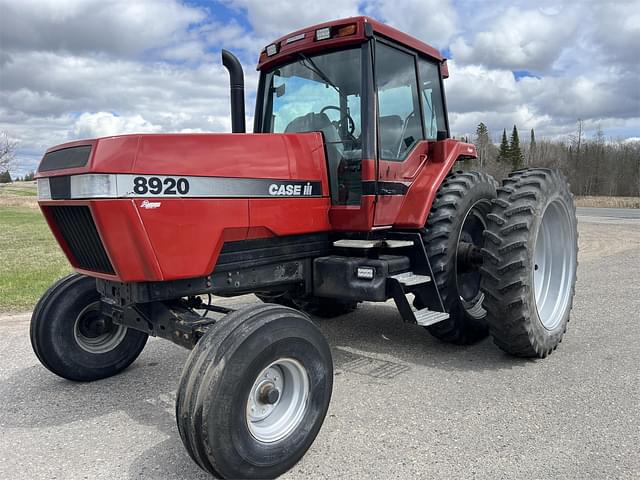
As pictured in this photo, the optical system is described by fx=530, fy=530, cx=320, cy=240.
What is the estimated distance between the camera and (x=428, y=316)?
4.28 meters

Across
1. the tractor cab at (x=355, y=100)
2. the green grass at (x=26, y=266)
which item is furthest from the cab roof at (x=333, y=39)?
the green grass at (x=26, y=266)

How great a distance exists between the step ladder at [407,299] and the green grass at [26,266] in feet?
17.1

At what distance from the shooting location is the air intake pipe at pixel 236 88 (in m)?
4.17

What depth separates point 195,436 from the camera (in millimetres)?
2617

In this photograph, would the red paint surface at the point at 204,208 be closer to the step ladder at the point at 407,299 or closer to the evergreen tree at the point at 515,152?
the step ladder at the point at 407,299

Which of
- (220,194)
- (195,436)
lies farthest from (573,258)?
(195,436)

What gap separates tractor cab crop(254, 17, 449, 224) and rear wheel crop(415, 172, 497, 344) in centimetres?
41

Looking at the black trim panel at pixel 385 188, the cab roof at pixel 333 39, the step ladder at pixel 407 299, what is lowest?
the step ladder at pixel 407 299

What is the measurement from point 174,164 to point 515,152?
65438 millimetres

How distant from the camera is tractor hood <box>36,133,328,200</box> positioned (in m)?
2.90

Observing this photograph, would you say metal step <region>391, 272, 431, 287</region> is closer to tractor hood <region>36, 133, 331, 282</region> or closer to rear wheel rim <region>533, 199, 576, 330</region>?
tractor hood <region>36, 133, 331, 282</region>

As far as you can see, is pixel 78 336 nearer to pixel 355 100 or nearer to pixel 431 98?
pixel 355 100

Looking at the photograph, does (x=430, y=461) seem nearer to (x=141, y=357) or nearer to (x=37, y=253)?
(x=141, y=357)

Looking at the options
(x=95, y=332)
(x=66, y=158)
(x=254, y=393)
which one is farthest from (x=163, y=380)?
(x=66, y=158)
